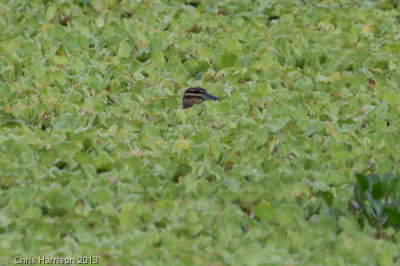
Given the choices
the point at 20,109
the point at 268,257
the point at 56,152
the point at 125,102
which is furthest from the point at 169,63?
the point at 268,257

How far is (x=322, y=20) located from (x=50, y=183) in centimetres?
414

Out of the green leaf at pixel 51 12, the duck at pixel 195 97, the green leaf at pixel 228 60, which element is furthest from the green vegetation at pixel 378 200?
the green leaf at pixel 51 12

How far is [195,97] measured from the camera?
6.45 m

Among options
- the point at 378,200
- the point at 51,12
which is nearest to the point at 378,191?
the point at 378,200

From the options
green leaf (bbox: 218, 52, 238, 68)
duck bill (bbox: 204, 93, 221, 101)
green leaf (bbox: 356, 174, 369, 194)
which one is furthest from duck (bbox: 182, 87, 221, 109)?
green leaf (bbox: 356, 174, 369, 194)

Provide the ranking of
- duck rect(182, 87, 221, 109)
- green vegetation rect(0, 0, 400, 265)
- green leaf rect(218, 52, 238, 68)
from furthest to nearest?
green leaf rect(218, 52, 238, 68) → duck rect(182, 87, 221, 109) → green vegetation rect(0, 0, 400, 265)

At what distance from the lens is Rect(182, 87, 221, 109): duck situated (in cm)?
641

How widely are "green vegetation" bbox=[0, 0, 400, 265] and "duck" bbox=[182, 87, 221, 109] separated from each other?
96 mm

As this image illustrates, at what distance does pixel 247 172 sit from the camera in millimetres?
5242

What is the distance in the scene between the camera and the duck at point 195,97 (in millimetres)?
6406

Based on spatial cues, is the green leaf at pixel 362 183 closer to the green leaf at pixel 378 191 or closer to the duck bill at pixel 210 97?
the green leaf at pixel 378 191

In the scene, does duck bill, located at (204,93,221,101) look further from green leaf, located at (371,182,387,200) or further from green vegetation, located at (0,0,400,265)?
green leaf, located at (371,182,387,200)

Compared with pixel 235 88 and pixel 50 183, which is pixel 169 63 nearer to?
pixel 235 88

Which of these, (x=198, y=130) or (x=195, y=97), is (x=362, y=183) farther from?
(x=195, y=97)
